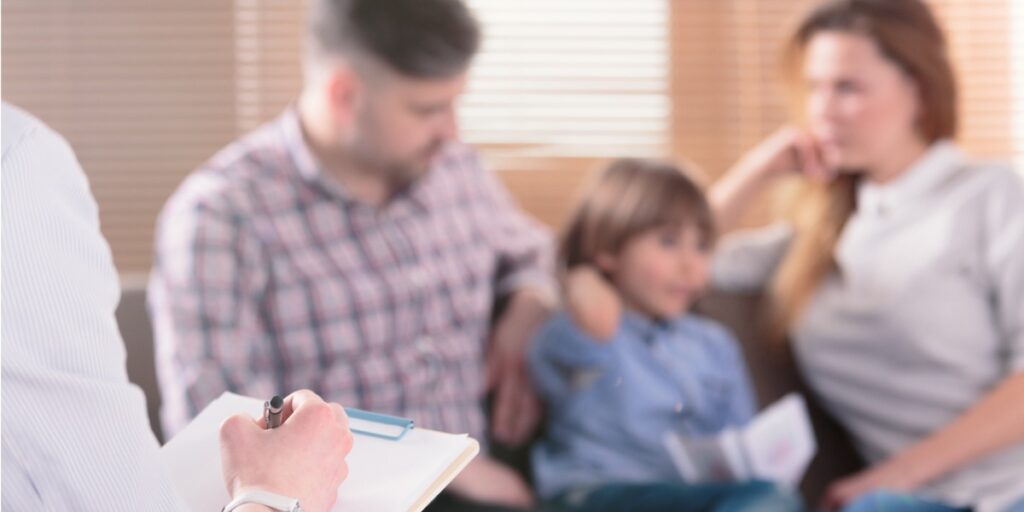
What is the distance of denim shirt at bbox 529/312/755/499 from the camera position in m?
1.69

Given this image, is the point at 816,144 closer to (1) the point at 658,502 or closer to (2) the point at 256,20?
(1) the point at 658,502

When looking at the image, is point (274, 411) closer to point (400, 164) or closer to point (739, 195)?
point (400, 164)

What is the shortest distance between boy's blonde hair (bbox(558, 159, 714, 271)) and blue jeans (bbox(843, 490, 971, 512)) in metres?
0.52

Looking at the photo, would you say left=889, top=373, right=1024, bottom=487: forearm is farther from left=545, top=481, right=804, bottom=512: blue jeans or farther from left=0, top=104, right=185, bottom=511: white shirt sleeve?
left=0, top=104, right=185, bottom=511: white shirt sleeve

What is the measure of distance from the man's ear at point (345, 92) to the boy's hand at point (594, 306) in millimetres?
467

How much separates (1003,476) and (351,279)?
1090mm

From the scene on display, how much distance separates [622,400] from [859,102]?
664 mm

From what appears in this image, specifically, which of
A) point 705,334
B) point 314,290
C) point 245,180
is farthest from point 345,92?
point 705,334

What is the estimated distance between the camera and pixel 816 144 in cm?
197

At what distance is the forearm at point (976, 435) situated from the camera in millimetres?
1623

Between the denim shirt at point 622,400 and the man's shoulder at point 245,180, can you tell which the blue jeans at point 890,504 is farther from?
the man's shoulder at point 245,180

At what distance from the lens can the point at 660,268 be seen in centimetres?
175

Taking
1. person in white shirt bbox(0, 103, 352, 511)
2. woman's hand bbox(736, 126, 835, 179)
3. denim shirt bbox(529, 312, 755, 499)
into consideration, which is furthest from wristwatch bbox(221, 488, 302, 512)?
woman's hand bbox(736, 126, 835, 179)

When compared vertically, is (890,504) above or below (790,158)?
below
